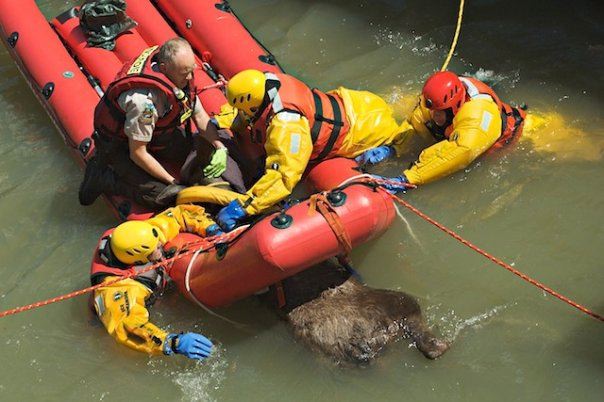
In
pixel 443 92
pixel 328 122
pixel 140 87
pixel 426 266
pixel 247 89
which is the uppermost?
pixel 140 87

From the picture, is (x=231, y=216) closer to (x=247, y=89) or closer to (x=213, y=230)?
(x=213, y=230)

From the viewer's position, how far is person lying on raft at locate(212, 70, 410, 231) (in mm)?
4359

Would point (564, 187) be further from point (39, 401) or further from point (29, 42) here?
point (29, 42)

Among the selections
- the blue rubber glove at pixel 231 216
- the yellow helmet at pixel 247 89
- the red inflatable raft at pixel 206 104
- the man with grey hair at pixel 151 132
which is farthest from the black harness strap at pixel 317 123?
the blue rubber glove at pixel 231 216

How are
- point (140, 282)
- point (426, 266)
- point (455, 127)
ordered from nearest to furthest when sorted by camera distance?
point (140, 282), point (426, 266), point (455, 127)

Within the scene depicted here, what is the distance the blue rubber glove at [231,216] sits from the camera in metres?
4.32

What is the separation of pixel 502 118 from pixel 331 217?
5.74 ft

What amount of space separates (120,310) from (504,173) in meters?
2.75

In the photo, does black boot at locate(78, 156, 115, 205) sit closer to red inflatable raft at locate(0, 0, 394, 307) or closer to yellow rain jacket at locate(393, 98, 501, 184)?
red inflatable raft at locate(0, 0, 394, 307)

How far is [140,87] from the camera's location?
14.1ft

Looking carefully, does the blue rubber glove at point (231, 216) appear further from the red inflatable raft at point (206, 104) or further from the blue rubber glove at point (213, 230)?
the red inflatable raft at point (206, 104)

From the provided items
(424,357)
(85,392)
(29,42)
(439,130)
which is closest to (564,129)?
(439,130)

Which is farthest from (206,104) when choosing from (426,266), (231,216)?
(426,266)

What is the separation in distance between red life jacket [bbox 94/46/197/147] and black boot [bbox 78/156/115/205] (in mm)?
348
